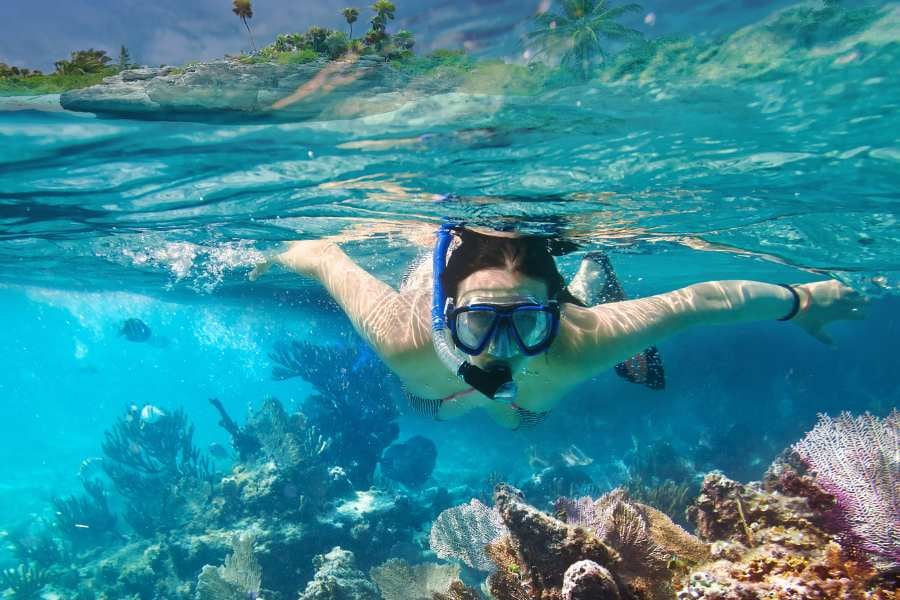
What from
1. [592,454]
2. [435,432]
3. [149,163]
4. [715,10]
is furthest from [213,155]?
[435,432]

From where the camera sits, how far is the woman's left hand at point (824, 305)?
17.6 ft

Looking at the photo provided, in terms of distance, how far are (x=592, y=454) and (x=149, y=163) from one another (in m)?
18.0

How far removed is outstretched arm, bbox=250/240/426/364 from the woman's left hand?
14.5 feet

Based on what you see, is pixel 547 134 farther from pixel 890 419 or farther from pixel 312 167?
pixel 890 419

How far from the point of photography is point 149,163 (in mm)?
7793

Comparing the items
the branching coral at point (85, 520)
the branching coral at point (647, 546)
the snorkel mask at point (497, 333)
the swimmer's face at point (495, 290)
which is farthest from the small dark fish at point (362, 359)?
the branching coral at point (647, 546)

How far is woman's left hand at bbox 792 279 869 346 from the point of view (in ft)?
17.6

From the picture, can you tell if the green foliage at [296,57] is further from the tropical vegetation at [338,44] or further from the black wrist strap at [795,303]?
the black wrist strap at [795,303]

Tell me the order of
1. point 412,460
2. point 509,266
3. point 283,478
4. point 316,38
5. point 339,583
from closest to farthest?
point 509,266 < point 316,38 < point 339,583 < point 283,478 < point 412,460

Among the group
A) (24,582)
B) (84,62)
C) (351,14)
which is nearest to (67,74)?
(84,62)

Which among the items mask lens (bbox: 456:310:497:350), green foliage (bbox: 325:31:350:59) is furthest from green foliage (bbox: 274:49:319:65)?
mask lens (bbox: 456:310:497:350)

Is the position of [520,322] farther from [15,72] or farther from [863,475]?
[15,72]

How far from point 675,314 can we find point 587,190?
432 centimetres

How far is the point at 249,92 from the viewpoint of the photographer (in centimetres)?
586
